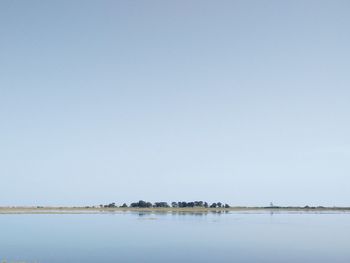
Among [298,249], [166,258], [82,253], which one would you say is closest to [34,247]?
[82,253]

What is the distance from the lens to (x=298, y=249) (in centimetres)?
5509

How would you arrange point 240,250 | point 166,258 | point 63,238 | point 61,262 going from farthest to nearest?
point 63,238, point 240,250, point 166,258, point 61,262

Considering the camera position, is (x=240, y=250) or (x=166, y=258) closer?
(x=166, y=258)

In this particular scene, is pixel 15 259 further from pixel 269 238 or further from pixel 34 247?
Answer: pixel 269 238

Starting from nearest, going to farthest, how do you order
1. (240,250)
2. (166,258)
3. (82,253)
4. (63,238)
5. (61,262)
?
1. (61,262)
2. (166,258)
3. (82,253)
4. (240,250)
5. (63,238)

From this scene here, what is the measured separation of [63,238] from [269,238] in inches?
1304

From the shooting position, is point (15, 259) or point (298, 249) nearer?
point (15, 259)

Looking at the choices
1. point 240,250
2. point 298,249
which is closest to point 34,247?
point 240,250

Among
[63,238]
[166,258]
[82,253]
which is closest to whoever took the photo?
[166,258]

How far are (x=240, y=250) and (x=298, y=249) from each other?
783 centimetres

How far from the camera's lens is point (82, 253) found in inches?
1965

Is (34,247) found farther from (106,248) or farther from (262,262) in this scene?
(262,262)

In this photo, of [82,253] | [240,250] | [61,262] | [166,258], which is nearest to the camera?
[61,262]

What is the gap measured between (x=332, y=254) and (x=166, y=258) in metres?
20.6
